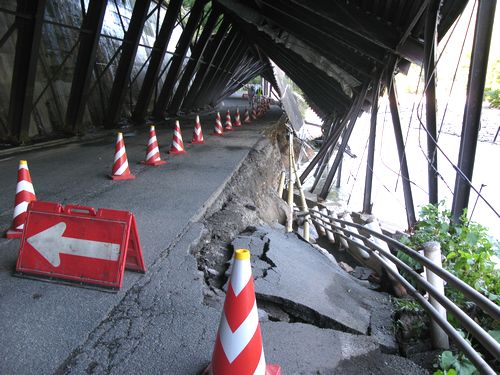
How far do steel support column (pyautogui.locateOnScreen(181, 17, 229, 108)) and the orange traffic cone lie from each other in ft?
53.9

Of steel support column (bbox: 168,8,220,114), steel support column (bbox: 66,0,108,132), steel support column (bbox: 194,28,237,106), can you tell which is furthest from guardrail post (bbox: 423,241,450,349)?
steel support column (bbox: 194,28,237,106)

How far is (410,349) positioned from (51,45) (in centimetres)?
1135

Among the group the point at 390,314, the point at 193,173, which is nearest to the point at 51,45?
the point at 193,173

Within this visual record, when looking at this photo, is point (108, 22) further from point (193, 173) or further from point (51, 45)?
point (193, 173)

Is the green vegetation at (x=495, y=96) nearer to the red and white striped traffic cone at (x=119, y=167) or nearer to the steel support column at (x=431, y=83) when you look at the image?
the steel support column at (x=431, y=83)

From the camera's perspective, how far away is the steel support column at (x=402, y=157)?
664 cm

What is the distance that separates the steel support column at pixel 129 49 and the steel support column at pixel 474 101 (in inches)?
346

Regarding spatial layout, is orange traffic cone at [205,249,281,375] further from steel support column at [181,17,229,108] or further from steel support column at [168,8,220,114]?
steel support column at [181,17,229,108]

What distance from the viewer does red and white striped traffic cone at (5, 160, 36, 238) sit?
12.9 feet

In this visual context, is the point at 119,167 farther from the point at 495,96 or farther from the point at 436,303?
the point at 495,96

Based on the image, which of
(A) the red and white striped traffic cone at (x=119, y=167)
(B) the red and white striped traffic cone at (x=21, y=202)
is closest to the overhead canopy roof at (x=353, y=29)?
(A) the red and white striped traffic cone at (x=119, y=167)

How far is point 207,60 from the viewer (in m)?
17.9

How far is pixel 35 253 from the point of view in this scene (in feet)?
10.4

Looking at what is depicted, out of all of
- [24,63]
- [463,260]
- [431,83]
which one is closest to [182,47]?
[24,63]
